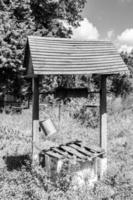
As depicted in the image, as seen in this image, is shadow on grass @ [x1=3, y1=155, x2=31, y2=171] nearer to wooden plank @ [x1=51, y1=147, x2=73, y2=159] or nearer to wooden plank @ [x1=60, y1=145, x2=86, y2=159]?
wooden plank @ [x1=51, y1=147, x2=73, y2=159]

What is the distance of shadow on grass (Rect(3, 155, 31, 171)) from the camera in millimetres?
4195

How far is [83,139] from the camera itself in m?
6.38

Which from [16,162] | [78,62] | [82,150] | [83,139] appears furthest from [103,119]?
[83,139]

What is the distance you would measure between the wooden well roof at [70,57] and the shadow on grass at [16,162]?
1.73 metres

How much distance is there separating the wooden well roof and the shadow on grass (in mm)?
1735

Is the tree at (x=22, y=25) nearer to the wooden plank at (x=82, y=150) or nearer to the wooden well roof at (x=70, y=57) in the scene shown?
the wooden well roof at (x=70, y=57)

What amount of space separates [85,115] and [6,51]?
4255 millimetres

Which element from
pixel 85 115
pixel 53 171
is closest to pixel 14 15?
pixel 85 115

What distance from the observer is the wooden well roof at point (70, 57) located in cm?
355

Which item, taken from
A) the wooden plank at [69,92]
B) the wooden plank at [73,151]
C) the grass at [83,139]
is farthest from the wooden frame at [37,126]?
the wooden plank at [73,151]

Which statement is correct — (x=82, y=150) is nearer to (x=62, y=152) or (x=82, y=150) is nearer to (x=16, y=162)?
(x=62, y=152)

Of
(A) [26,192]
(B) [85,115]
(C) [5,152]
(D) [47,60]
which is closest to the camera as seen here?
(A) [26,192]

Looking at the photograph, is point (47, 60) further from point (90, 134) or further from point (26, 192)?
point (90, 134)

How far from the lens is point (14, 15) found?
1070 centimetres
